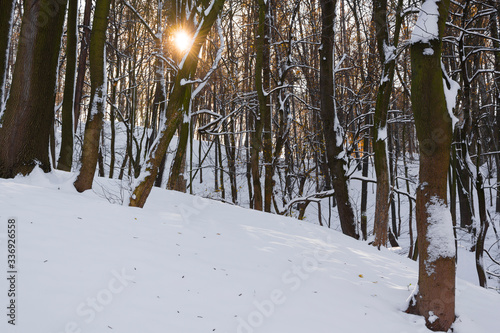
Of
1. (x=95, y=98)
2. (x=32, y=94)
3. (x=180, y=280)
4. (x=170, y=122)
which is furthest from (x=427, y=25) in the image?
(x=32, y=94)

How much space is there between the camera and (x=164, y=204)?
5.88m

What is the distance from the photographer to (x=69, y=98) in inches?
318

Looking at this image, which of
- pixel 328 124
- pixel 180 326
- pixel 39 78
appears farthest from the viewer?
pixel 328 124

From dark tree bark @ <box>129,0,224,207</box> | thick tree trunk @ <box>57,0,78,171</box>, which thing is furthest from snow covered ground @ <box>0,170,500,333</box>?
thick tree trunk @ <box>57,0,78,171</box>

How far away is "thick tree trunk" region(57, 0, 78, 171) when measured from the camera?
8.05 metres

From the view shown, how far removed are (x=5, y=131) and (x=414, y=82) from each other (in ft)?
18.7

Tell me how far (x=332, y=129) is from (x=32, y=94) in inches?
230

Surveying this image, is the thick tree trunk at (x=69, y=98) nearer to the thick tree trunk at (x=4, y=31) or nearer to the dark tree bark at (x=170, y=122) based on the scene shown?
the thick tree trunk at (x=4, y=31)

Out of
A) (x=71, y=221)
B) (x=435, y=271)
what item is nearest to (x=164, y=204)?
(x=71, y=221)

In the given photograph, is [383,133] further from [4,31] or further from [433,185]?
[4,31]

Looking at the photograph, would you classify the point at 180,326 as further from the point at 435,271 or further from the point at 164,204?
the point at 164,204

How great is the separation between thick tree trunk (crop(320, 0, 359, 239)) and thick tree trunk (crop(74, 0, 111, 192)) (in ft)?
15.3

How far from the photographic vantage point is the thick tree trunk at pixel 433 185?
9.96 feet

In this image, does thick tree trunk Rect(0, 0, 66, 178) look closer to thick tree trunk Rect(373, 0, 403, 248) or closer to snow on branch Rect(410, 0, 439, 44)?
snow on branch Rect(410, 0, 439, 44)
